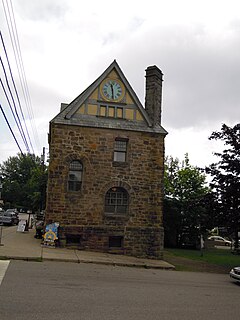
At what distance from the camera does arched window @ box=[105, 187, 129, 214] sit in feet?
64.7

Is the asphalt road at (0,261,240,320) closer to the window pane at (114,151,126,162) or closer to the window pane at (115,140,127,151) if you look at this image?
the window pane at (114,151,126,162)

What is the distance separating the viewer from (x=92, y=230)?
19125 mm

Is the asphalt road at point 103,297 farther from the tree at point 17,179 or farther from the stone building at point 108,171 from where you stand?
the tree at point 17,179

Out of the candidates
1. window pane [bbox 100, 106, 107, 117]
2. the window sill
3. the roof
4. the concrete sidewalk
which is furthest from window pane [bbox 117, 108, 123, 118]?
the concrete sidewalk

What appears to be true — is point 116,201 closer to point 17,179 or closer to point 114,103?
point 114,103

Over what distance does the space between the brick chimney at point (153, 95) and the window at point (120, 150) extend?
6.97 feet

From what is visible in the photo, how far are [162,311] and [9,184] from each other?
261ft

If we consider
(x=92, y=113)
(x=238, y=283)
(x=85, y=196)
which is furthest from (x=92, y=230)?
(x=238, y=283)

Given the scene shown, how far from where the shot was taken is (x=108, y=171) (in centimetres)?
1981

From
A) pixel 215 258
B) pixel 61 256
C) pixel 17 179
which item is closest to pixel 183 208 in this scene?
pixel 215 258

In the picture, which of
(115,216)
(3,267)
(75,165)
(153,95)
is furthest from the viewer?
(153,95)

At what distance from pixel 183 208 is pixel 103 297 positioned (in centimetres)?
2879

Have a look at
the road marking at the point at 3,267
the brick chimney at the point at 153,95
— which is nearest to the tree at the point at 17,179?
the brick chimney at the point at 153,95

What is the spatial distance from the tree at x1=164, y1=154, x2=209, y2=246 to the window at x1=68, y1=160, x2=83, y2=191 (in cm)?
1590
